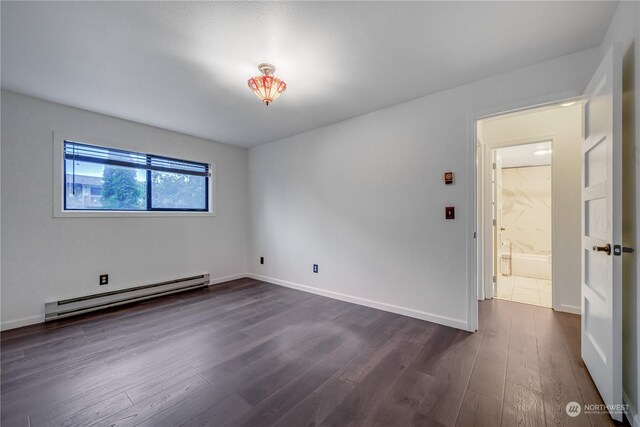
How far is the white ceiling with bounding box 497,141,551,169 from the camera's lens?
4208 mm

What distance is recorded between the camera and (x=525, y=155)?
4723 mm

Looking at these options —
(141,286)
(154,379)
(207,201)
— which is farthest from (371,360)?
(207,201)

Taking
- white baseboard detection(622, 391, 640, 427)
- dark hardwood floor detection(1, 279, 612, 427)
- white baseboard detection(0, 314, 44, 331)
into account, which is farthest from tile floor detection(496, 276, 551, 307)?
white baseboard detection(0, 314, 44, 331)

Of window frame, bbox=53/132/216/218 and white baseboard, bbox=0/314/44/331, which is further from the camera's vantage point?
window frame, bbox=53/132/216/218

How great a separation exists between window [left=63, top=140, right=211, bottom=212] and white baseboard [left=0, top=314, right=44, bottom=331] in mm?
1210

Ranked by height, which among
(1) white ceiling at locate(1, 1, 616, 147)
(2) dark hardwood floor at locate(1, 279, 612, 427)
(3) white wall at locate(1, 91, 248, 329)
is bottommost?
(2) dark hardwood floor at locate(1, 279, 612, 427)

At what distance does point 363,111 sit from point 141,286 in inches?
147

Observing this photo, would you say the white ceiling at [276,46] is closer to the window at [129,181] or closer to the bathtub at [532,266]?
the window at [129,181]

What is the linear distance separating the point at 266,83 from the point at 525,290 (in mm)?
4484

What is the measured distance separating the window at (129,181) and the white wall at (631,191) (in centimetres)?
467

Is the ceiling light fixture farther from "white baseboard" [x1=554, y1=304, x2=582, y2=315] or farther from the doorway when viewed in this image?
"white baseboard" [x1=554, y1=304, x2=582, y2=315]

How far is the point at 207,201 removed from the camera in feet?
14.5

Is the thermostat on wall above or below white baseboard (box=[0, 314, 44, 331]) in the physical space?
above

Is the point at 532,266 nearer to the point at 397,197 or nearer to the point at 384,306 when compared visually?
the point at 384,306
